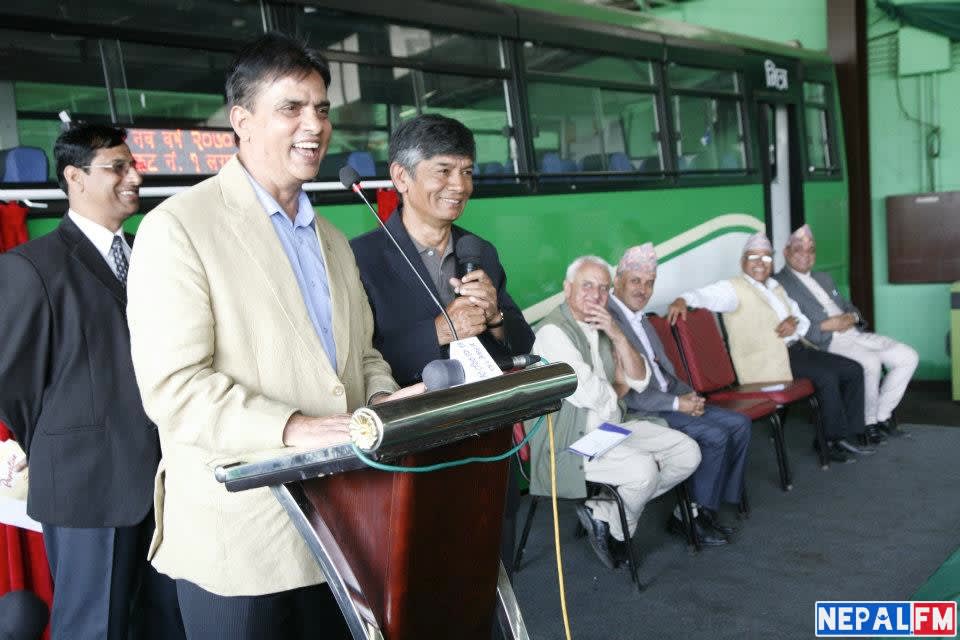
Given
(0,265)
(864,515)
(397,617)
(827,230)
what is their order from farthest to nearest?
1. (827,230)
2. (864,515)
3. (0,265)
4. (397,617)

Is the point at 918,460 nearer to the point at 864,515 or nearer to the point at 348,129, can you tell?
the point at 864,515

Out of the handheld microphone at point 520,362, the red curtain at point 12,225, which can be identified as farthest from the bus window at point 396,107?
the handheld microphone at point 520,362

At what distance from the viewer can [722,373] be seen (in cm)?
517

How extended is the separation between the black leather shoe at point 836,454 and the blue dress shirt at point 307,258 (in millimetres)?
4518

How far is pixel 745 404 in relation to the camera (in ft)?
15.6

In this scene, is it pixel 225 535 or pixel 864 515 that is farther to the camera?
pixel 864 515

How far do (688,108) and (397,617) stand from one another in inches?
204

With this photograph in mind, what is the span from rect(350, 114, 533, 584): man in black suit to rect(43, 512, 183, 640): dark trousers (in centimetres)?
82

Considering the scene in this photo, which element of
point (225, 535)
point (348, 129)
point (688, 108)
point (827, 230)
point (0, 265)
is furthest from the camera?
point (827, 230)

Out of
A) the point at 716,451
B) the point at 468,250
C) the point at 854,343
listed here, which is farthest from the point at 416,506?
the point at 854,343

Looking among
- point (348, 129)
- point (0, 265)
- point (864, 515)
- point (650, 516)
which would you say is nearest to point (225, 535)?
point (0, 265)

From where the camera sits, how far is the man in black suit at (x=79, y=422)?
7.05 ft

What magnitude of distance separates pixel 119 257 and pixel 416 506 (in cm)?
155

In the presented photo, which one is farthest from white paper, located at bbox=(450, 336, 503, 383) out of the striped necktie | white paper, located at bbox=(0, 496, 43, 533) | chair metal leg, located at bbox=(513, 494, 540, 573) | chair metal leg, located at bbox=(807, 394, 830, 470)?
chair metal leg, located at bbox=(807, 394, 830, 470)
